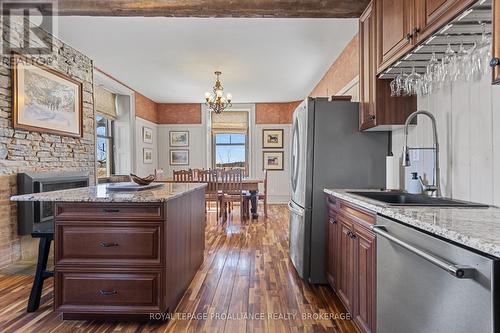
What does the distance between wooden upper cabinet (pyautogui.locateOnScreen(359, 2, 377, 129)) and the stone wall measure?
134 inches

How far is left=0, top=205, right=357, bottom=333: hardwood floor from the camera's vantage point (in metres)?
1.88

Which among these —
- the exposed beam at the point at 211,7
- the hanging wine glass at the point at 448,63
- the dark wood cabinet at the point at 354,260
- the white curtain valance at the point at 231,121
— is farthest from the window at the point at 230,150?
the hanging wine glass at the point at 448,63

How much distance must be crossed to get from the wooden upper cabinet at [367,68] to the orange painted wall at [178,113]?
536 centimetres

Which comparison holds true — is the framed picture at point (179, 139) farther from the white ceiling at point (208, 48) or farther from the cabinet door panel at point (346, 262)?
the cabinet door panel at point (346, 262)

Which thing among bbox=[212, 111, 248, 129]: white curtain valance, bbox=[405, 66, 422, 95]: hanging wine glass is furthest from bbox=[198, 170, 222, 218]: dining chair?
bbox=[405, 66, 422, 95]: hanging wine glass

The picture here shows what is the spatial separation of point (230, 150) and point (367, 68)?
5.32m

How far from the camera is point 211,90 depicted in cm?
593

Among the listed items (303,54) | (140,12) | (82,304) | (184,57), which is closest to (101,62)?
(184,57)

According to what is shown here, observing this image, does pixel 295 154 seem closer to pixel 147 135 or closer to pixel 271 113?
pixel 271 113

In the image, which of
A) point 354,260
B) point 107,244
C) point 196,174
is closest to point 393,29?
point 354,260

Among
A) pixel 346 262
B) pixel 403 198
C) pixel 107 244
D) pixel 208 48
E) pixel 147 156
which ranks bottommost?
pixel 346 262

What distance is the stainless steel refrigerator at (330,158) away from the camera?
2.48m

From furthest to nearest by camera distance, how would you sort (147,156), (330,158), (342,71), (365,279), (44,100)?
(147,156), (342,71), (44,100), (330,158), (365,279)

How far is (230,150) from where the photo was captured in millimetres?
7418
